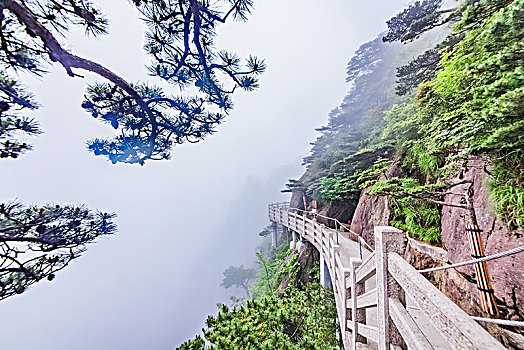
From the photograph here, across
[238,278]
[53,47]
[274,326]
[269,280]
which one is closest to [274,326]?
[274,326]

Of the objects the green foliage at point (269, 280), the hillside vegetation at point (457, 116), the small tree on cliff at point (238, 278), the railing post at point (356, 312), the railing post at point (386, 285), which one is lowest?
the small tree on cliff at point (238, 278)

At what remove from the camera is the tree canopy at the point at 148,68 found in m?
1.24

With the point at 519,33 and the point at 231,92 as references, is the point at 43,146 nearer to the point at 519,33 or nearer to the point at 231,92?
the point at 231,92

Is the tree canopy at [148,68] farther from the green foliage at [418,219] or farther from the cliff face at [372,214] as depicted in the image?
the cliff face at [372,214]

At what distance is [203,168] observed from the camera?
70.6 meters

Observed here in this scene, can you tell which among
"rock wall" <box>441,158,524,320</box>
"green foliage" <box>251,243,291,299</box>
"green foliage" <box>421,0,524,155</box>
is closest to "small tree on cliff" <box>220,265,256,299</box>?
"green foliage" <box>251,243,291,299</box>

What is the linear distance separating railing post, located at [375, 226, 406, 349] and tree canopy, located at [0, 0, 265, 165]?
162 centimetres

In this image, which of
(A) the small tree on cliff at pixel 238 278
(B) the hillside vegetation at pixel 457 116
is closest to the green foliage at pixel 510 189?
(B) the hillside vegetation at pixel 457 116

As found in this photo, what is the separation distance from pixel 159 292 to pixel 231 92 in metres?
47.9

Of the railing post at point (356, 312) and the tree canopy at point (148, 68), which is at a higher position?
the tree canopy at point (148, 68)

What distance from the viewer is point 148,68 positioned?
1861mm

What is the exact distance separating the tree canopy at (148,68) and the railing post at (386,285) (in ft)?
5.31

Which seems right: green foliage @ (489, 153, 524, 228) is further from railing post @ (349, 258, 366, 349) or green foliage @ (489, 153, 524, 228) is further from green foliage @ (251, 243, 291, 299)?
green foliage @ (251, 243, 291, 299)

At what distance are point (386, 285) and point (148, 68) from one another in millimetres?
2378
